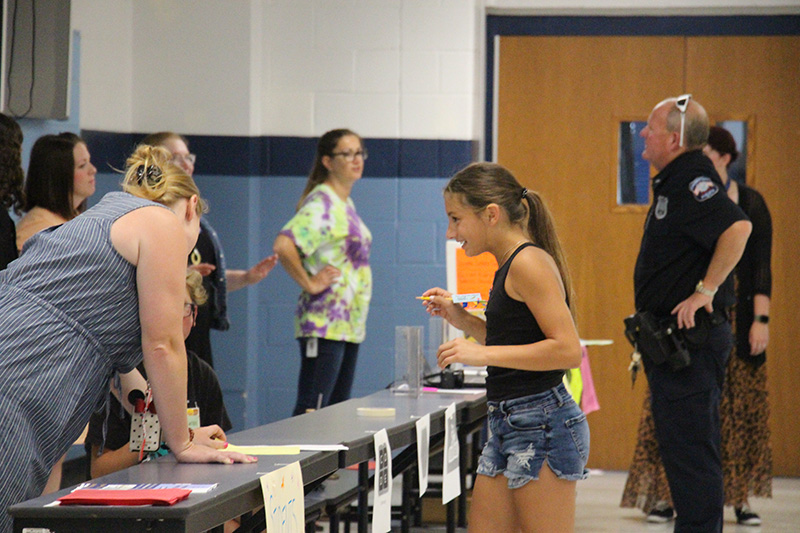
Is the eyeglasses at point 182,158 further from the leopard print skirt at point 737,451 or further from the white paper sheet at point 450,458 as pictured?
the leopard print skirt at point 737,451

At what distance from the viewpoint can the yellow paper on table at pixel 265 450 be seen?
2086mm

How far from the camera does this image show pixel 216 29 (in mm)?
5203

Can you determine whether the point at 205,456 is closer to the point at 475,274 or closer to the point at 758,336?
the point at 475,274

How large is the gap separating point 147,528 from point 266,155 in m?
3.92

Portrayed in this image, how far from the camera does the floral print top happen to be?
440 cm

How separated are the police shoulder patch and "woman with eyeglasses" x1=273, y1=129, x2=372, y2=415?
1.62m

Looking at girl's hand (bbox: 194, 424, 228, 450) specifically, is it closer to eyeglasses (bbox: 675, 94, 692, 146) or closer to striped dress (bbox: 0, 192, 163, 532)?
striped dress (bbox: 0, 192, 163, 532)

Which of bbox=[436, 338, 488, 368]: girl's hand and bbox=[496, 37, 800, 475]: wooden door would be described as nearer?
bbox=[436, 338, 488, 368]: girl's hand

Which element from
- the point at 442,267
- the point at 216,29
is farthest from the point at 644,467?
the point at 216,29

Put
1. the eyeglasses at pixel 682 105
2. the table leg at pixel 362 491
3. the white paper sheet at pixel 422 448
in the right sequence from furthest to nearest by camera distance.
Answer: the eyeglasses at pixel 682 105, the white paper sheet at pixel 422 448, the table leg at pixel 362 491

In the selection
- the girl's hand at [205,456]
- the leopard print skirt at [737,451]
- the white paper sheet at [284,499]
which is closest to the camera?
the white paper sheet at [284,499]

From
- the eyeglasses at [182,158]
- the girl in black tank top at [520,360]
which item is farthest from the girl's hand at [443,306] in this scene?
the eyeglasses at [182,158]

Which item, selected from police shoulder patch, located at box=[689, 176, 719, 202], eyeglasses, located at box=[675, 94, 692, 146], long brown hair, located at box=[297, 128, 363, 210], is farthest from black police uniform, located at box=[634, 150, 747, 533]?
long brown hair, located at box=[297, 128, 363, 210]

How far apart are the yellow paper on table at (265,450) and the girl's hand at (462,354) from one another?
411 millimetres
